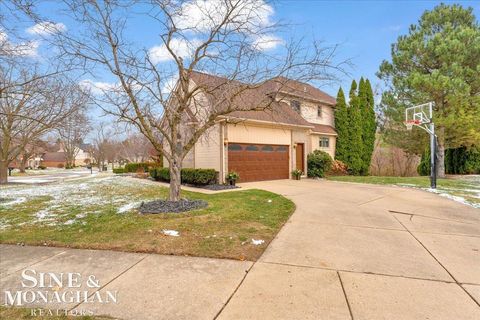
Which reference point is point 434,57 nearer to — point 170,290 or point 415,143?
point 415,143

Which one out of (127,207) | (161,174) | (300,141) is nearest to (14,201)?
(127,207)

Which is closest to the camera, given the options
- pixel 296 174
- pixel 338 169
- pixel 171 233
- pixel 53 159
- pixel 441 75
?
pixel 171 233

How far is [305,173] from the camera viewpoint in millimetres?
16828

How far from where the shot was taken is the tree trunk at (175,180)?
737cm

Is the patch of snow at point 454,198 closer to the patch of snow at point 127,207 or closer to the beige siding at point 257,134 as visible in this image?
the beige siding at point 257,134

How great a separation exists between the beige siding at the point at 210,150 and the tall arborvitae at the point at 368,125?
13486 millimetres

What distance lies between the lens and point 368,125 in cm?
2166

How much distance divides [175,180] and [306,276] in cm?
488

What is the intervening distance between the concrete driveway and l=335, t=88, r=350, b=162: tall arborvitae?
47.6ft

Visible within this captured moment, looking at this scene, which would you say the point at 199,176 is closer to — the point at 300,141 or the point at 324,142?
the point at 300,141

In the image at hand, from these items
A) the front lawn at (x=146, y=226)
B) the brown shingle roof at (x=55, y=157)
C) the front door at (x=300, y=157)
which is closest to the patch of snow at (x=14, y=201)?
the front lawn at (x=146, y=226)

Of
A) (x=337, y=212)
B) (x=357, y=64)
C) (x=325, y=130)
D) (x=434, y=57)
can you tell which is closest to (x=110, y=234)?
(x=337, y=212)

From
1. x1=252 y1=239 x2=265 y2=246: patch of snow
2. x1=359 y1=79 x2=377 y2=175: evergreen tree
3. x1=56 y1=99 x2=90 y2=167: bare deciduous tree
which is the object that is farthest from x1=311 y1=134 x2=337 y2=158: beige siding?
x1=252 y1=239 x2=265 y2=246: patch of snow

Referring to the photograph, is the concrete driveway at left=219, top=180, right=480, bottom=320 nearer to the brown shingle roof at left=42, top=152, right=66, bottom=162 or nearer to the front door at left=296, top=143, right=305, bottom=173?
the front door at left=296, top=143, right=305, bottom=173
